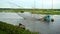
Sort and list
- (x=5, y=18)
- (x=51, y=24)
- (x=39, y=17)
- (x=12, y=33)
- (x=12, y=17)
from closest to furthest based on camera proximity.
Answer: (x=12, y=33), (x=5, y=18), (x=12, y=17), (x=39, y=17), (x=51, y=24)

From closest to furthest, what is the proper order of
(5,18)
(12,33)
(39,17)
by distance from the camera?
(12,33) → (5,18) → (39,17)

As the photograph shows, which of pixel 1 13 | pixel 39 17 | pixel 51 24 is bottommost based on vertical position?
pixel 51 24

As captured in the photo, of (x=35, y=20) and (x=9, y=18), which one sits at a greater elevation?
(x=9, y=18)

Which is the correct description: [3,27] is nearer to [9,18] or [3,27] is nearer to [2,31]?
[2,31]

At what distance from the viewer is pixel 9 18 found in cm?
519

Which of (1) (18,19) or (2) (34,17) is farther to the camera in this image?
(2) (34,17)

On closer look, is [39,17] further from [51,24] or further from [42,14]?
[51,24]

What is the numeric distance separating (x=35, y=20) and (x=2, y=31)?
2683mm

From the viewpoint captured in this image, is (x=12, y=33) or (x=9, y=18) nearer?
(x=12, y=33)

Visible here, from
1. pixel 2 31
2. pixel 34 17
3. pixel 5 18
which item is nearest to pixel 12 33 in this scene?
pixel 2 31

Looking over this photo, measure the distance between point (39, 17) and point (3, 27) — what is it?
2.35m

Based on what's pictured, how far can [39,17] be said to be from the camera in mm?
5988

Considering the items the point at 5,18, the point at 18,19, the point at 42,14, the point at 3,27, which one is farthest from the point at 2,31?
the point at 42,14

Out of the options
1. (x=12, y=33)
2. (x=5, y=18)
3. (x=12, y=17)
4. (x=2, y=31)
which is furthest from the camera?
(x=12, y=17)
